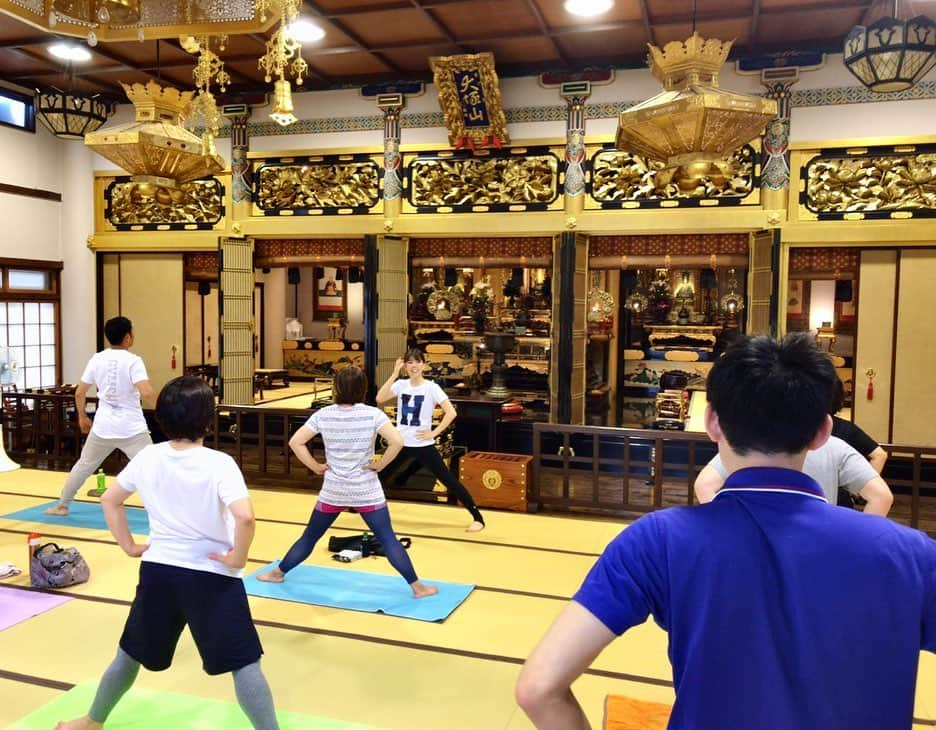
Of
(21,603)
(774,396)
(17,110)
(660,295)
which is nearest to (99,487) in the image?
(21,603)

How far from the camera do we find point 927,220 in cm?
711

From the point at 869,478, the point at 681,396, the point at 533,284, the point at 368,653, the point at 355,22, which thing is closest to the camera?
the point at 869,478

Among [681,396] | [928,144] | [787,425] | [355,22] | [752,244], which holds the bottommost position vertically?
[681,396]

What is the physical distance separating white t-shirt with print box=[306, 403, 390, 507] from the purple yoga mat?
1.59 metres

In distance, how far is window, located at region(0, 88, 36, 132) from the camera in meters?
8.91

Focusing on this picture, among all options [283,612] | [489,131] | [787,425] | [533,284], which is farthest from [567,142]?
[787,425]

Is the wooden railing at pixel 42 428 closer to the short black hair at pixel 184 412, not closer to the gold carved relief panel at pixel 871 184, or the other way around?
the short black hair at pixel 184 412

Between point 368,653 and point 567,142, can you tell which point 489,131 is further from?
point 368,653

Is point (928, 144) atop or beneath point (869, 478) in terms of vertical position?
atop

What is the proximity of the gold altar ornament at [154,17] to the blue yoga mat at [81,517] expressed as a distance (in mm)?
3487

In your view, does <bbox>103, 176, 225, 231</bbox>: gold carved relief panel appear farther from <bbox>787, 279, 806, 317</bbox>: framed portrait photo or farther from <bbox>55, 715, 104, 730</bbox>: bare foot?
<bbox>787, 279, 806, 317</bbox>: framed portrait photo

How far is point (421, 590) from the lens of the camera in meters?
4.16

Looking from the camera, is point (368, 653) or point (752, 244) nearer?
point (368, 653)

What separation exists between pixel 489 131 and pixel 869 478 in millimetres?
6065
